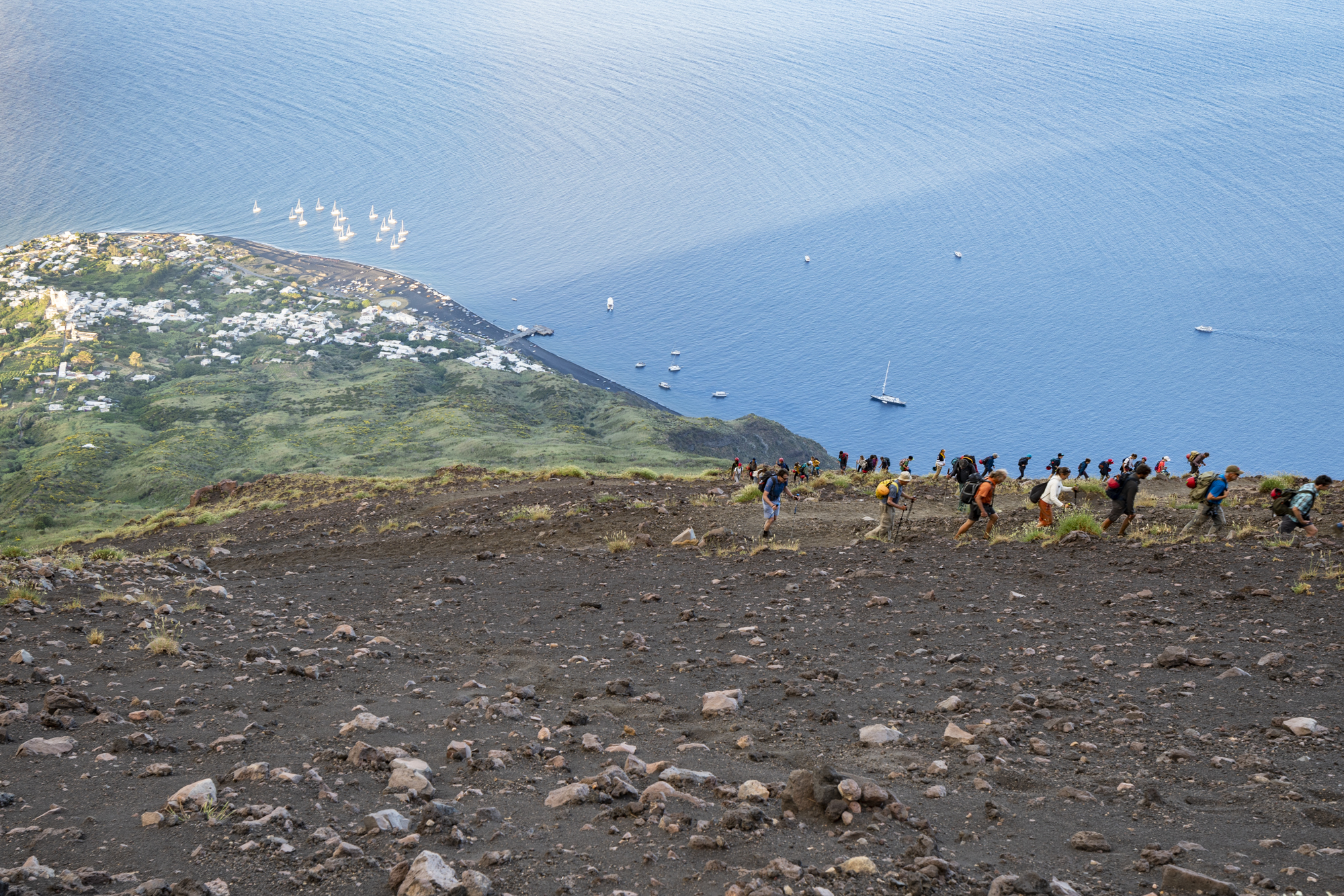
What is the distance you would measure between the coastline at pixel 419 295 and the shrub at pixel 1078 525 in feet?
209

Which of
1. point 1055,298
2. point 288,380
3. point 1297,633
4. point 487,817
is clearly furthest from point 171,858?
point 1055,298

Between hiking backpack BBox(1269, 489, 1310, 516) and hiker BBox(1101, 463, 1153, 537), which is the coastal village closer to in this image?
hiker BBox(1101, 463, 1153, 537)

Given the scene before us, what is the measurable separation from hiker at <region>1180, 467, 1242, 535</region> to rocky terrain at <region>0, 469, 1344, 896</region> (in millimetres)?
537

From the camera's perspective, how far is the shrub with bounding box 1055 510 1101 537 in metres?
15.3

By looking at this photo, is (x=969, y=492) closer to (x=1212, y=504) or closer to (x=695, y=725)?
(x=1212, y=504)

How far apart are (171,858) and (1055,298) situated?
10623 cm

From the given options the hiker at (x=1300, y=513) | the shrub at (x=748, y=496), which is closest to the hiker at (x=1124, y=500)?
the hiker at (x=1300, y=513)

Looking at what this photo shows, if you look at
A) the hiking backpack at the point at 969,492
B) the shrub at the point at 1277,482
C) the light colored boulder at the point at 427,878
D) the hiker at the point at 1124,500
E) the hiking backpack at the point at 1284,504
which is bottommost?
the light colored boulder at the point at 427,878

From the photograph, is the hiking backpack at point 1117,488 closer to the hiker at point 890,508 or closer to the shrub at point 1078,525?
the shrub at point 1078,525

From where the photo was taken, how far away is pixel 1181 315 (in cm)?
9119

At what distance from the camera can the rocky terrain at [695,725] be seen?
470cm

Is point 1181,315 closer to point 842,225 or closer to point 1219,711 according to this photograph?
point 842,225

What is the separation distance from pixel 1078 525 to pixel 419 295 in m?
99.5

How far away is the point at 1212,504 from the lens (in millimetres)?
14680
